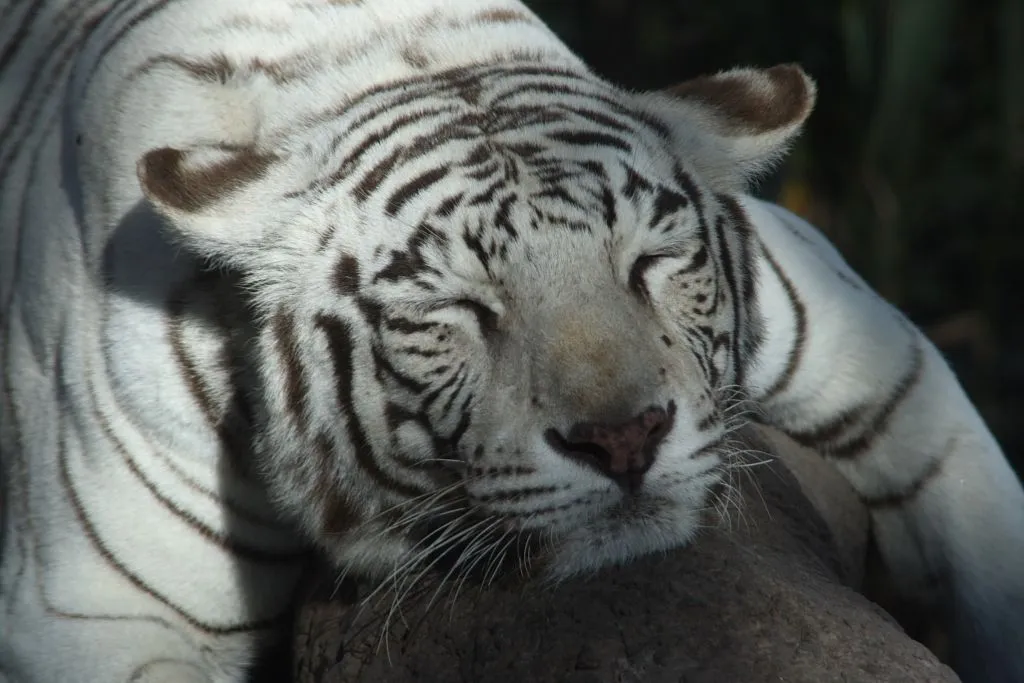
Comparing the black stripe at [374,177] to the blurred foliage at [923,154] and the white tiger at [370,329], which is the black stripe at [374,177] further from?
the blurred foliage at [923,154]

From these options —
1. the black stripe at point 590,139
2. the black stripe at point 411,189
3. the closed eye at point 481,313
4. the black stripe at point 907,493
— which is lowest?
the black stripe at point 907,493

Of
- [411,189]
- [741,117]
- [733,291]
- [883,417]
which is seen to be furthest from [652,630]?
[883,417]

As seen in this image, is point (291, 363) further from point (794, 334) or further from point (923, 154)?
point (923, 154)

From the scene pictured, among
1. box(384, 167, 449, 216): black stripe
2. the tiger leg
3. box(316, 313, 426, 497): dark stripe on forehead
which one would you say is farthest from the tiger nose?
the tiger leg

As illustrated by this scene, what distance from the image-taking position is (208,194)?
2.22 metres

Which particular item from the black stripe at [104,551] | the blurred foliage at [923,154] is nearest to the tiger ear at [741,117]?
the black stripe at [104,551]

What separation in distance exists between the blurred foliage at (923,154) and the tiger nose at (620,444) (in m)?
3.36

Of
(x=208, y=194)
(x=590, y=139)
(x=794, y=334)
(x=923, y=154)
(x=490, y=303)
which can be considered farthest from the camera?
(x=923, y=154)

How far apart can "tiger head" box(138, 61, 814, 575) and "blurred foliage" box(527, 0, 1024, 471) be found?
2.98m

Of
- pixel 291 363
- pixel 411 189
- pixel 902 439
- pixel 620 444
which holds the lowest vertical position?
pixel 902 439

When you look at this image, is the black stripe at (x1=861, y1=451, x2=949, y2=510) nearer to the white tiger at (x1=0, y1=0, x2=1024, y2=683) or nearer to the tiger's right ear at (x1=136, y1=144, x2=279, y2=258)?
the white tiger at (x1=0, y1=0, x2=1024, y2=683)

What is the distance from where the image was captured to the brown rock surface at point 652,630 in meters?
1.98

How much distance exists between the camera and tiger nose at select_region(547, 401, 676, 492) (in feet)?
6.46

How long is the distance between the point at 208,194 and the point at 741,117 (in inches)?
36.1
